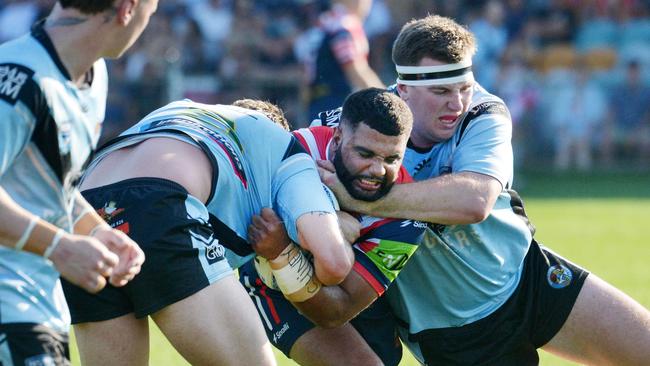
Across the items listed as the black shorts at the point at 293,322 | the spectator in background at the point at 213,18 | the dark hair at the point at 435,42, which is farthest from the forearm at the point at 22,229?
the spectator in background at the point at 213,18

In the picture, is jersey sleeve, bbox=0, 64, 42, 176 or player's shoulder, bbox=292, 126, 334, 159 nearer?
jersey sleeve, bbox=0, 64, 42, 176

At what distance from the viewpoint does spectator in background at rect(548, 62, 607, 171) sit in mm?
17578

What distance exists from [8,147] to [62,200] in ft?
1.08

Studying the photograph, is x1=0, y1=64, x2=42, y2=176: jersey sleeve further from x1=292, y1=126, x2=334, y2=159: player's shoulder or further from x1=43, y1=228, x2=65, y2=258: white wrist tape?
x1=292, y1=126, x2=334, y2=159: player's shoulder

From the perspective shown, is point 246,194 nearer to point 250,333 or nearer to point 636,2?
point 250,333

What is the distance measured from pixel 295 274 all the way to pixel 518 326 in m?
1.30

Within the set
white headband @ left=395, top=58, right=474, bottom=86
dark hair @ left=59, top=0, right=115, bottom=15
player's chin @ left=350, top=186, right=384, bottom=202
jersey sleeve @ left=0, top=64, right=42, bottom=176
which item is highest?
dark hair @ left=59, top=0, right=115, bottom=15

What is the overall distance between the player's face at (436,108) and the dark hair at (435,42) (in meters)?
0.04

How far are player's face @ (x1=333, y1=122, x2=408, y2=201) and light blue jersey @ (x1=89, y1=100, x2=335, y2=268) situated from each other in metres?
Answer: 0.27

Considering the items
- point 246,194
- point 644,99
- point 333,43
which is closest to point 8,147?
point 246,194

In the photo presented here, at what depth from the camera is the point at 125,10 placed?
Result: 351cm

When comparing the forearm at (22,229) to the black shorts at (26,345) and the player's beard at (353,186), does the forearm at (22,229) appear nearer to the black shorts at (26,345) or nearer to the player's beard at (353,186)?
the black shorts at (26,345)

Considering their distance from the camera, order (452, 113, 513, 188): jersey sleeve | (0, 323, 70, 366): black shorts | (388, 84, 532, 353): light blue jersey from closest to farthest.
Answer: (0, 323, 70, 366): black shorts
(452, 113, 513, 188): jersey sleeve
(388, 84, 532, 353): light blue jersey

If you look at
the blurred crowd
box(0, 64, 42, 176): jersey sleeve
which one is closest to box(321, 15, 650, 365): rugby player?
box(0, 64, 42, 176): jersey sleeve
